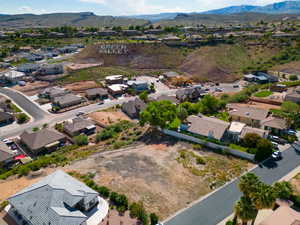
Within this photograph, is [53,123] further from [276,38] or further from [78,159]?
[276,38]

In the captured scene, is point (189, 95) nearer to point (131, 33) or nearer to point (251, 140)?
point (251, 140)

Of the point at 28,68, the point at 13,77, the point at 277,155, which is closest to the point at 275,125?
the point at 277,155

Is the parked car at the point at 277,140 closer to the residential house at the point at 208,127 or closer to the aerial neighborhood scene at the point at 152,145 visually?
the aerial neighborhood scene at the point at 152,145

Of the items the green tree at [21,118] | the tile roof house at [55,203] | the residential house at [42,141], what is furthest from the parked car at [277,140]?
the green tree at [21,118]

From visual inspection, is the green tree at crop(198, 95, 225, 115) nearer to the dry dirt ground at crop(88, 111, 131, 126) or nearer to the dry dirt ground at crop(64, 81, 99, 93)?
the dry dirt ground at crop(88, 111, 131, 126)

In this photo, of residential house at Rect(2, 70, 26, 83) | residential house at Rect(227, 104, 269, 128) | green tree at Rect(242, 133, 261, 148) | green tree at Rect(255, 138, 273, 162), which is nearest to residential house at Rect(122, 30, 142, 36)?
residential house at Rect(2, 70, 26, 83)

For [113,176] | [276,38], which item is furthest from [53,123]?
[276,38]

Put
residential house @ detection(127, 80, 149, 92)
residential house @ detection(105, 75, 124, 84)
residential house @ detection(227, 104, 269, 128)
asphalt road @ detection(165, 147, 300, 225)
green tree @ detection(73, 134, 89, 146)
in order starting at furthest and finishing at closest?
residential house @ detection(105, 75, 124, 84) < residential house @ detection(127, 80, 149, 92) < residential house @ detection(227, 104, 269, 128) < green tree @ detection(73, 134, 89, 146) < asphalt road @ detection(165, 147, 300, 225)
